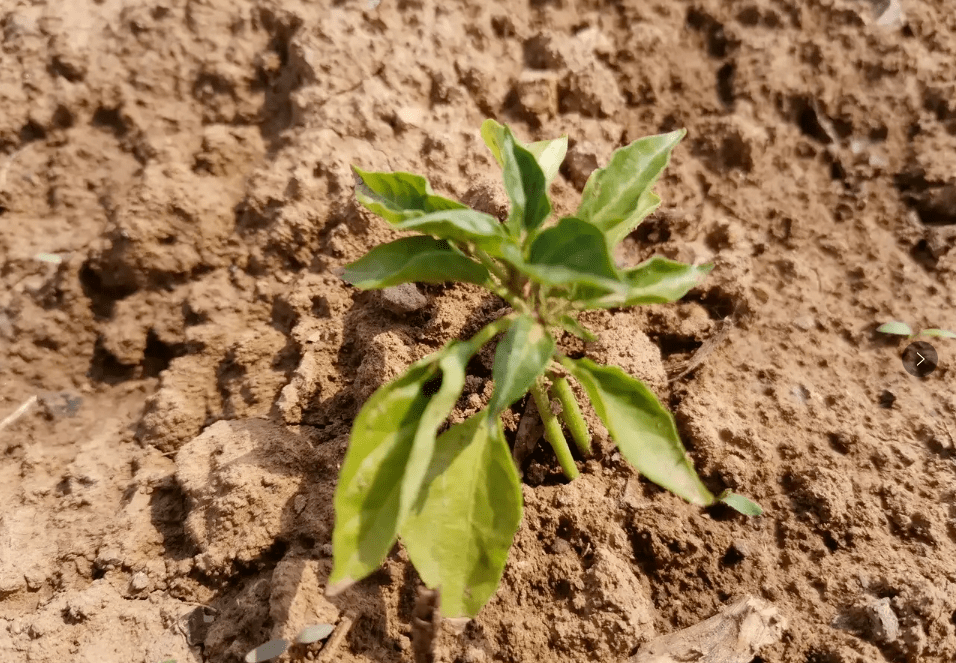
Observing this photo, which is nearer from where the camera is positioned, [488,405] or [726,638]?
[488,405]

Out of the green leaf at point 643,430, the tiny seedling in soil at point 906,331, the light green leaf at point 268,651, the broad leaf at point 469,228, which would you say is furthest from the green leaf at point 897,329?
the light green leaf at point 268,651

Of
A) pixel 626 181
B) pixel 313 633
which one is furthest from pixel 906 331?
pixel 313 633

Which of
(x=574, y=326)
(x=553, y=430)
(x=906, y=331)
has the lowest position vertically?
(x=906, y=331)

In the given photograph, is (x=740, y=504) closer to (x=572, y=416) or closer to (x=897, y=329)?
(x=572, y=416)

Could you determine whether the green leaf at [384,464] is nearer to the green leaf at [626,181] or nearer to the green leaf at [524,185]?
the green leaf at [524,185]

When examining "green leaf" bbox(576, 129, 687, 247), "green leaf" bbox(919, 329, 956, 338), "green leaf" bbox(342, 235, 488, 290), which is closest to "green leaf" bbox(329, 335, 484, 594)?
"green leaf" bbox(342, 235, 488, 290)

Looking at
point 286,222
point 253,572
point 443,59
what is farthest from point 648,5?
point 253,572
